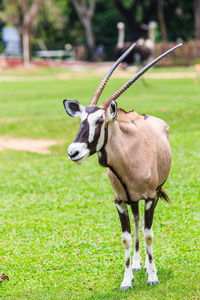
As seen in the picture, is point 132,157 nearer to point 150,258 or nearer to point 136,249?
point 150,258

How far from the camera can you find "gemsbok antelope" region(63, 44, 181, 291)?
489 centimetres

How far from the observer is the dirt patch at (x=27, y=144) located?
14.6 m

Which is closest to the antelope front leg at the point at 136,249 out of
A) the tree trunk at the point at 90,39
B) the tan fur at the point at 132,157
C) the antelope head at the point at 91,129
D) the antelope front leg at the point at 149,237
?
the antelope front leg at the point at 149,237

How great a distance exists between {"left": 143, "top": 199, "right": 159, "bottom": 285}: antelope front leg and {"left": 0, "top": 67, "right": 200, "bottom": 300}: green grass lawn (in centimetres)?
12

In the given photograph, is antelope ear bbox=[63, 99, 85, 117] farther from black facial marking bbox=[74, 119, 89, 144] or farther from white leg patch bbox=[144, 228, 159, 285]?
white leg patch bbox=[144, 228, 159, 285]

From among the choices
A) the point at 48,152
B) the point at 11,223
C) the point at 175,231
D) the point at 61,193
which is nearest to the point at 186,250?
the point at 175,231

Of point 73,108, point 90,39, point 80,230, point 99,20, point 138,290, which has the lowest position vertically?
point 99,20

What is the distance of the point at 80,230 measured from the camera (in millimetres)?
7691

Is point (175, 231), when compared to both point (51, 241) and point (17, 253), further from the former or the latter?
point (17, 253)

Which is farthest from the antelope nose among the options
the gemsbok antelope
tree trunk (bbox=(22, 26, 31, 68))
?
tree trunk (bbox=(22, 26, 31, 68))

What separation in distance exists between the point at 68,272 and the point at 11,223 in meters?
2.08

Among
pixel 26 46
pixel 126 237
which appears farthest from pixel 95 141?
pixel 26 46

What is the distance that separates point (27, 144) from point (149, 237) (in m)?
10.1

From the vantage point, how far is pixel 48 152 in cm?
1427
